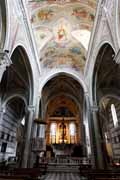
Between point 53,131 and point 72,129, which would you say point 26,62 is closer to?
point 53,131

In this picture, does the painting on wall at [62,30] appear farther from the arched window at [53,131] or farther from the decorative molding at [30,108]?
the arched window at [53,131]

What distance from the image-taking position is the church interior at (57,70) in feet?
27.1

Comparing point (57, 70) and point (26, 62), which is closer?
point (26, 62)

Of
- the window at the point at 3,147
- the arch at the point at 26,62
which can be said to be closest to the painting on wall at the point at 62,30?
the arch at the point at 26,62

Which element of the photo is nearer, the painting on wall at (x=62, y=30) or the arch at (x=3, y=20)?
the arch at (x=3, y=20)

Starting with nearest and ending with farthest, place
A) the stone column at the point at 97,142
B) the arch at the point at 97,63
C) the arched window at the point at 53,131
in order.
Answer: the arch at the point at 97,63, the stone column at the point at 97,142, the arched window at the point at 53,131

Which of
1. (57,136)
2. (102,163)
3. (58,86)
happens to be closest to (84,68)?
(58,86)

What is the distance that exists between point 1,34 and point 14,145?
60.4ft

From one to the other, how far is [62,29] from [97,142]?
11.4 m

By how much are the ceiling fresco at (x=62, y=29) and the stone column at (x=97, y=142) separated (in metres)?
6.10

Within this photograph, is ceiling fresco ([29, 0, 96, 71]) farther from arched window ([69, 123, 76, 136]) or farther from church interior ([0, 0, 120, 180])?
arched window ([69, 123, 76, 136])

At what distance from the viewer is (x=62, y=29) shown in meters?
13.6

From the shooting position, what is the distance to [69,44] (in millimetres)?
15094

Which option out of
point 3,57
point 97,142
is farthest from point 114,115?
point 3,57
